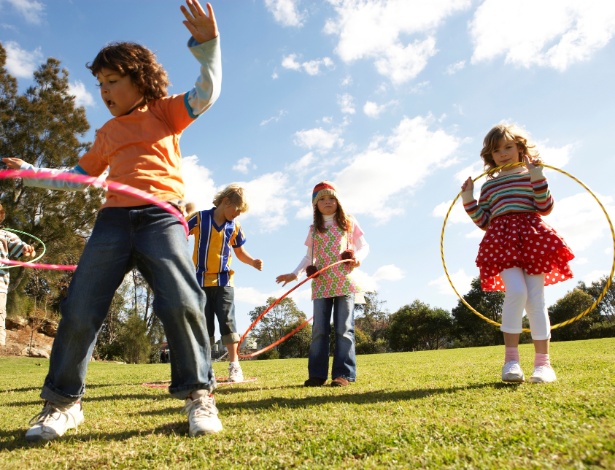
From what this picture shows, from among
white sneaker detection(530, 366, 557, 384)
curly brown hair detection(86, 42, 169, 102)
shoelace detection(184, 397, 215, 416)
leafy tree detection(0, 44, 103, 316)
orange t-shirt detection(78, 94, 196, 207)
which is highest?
leafy tree detection(0, 44, 103, 316)

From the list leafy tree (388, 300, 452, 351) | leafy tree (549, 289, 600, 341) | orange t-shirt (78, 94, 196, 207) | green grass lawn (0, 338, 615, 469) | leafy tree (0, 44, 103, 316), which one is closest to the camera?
green grass lawn (0, 338, 615, 469)

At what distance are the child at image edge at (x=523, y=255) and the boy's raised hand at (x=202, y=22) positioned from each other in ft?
8.95

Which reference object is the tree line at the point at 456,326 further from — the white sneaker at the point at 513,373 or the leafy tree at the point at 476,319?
the white sneaker at the point at 513,373

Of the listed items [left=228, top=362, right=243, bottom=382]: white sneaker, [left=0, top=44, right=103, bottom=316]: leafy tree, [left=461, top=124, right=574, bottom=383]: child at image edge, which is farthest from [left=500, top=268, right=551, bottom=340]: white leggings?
[left=0, top=44, right=103, bottom=316]: leafy tree

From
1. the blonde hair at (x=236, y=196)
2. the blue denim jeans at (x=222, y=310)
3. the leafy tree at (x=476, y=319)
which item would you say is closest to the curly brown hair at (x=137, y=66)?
the blonde hair at (x=236, y=196)

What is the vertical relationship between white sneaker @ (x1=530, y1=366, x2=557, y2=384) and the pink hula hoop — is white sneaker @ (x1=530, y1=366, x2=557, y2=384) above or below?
below

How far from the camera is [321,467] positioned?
189 cm

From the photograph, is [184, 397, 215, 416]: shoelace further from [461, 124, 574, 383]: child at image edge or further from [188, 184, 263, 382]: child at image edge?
[188, 184, 263, 382]: child at image edge

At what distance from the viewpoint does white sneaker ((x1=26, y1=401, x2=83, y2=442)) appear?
2.66 m

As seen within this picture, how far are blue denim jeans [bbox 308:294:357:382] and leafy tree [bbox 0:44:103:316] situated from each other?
17.3 m

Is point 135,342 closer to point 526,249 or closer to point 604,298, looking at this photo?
point 526,249

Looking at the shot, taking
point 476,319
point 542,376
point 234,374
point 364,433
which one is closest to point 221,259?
point 234,374

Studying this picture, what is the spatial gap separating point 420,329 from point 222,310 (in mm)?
34735

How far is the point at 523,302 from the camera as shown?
4.12 metres
